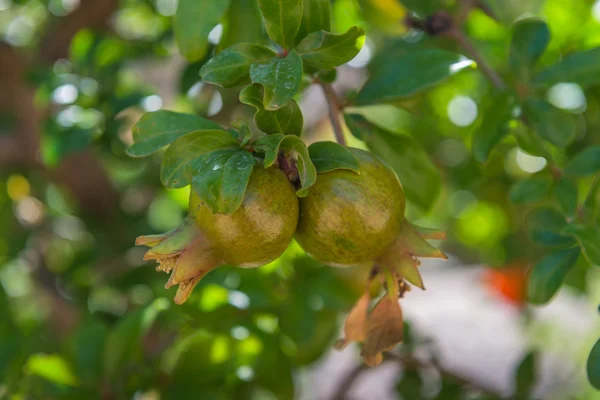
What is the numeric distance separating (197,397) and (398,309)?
0.53 metres

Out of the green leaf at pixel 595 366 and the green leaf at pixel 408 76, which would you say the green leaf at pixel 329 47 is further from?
the green leaf at pixel 595 366

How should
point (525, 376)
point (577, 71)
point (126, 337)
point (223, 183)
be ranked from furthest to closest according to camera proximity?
point (525, 376)
point (126, 337)
point (577, 71)
point (223, 183)

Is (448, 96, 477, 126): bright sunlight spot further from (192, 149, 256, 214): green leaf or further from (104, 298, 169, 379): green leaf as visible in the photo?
(192, 149, 256, 214): green leaf

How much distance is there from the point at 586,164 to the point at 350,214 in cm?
43

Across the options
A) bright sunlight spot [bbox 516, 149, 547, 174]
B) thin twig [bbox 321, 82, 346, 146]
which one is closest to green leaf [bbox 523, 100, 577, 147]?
thin twig [bbox 321, 82, 346, 146]

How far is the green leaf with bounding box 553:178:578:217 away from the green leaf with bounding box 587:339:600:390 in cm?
23

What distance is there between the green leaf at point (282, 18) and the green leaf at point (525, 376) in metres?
0.97

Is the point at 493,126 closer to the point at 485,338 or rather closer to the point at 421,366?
the point at 421,366

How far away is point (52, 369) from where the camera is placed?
118 centimetres

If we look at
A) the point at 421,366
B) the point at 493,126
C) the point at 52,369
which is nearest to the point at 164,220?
the point at 52,369

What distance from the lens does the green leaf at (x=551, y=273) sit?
870 mm

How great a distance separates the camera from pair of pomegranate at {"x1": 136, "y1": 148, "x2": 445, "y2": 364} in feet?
2.03

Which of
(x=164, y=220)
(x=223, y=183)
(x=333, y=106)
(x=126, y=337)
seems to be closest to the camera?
(x=223, y=183)

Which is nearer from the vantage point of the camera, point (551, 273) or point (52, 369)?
point (551, 273)
